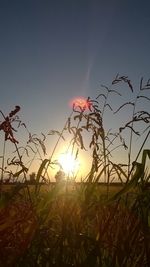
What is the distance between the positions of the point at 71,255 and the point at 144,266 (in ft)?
1.80

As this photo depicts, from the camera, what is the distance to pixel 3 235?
8.48 ft

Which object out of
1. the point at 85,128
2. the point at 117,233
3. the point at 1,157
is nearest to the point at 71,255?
the point at 117,233

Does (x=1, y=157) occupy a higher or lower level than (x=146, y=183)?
higher

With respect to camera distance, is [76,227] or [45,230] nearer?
[45,230]

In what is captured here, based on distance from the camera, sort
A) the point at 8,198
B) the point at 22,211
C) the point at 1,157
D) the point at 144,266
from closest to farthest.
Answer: the point at 8,198 → the point at 22,211 → the point at 144,266 → the point at 1,157

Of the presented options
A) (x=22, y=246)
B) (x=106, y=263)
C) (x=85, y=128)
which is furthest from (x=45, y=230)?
(x=85, y=128)

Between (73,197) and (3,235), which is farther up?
(73,197)

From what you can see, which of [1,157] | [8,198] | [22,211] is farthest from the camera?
[1,157]

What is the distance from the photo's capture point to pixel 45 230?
2680 mm

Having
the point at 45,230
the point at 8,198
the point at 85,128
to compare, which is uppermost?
the point at 85,128

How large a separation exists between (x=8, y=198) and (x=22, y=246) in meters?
0.32

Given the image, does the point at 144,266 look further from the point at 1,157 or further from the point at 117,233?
the point at 1,157

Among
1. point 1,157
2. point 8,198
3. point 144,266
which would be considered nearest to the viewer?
point 8,198

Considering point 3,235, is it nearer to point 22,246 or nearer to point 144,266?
point 22,246
